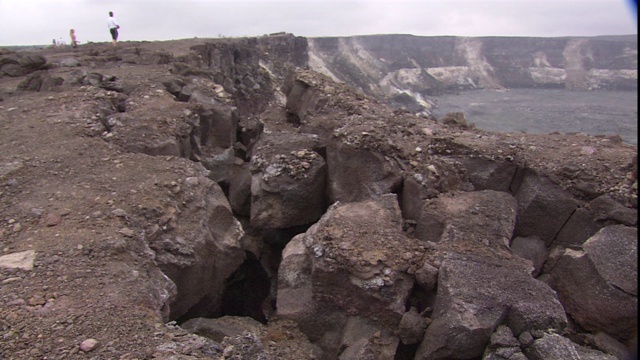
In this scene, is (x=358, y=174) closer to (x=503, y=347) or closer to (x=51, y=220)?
(x=503, y=347)

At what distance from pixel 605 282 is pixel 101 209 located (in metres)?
6.01

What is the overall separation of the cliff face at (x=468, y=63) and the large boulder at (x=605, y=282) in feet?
141

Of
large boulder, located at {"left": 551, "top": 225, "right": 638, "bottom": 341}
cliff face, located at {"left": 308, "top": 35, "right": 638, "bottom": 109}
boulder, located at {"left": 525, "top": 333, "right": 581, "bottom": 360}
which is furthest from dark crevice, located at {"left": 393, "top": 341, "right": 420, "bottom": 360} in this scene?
cliff face, located at {"left": 308, "top": 35, "right": 638, "bottom": 109}

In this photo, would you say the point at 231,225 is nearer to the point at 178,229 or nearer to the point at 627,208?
the point at 178,229

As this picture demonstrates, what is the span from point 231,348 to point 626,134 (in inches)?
817

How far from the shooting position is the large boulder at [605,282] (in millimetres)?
4918

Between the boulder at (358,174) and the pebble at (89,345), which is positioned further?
the boulder at (358,174)

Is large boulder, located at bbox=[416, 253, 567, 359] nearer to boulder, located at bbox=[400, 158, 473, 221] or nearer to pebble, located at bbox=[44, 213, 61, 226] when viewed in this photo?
boulder, located at bbox=[400, 158, 473, 221]

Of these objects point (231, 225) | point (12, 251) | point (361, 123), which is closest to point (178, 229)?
point (231, 225)

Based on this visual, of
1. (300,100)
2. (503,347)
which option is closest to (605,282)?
(503,347)

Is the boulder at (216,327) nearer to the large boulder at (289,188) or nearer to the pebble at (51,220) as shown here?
the pebble at (51,220)

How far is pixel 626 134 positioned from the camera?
1859cm

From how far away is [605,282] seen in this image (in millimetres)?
5047

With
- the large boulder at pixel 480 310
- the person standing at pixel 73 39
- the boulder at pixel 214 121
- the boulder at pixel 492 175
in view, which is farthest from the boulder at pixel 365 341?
the person standing at pixel 73 39
